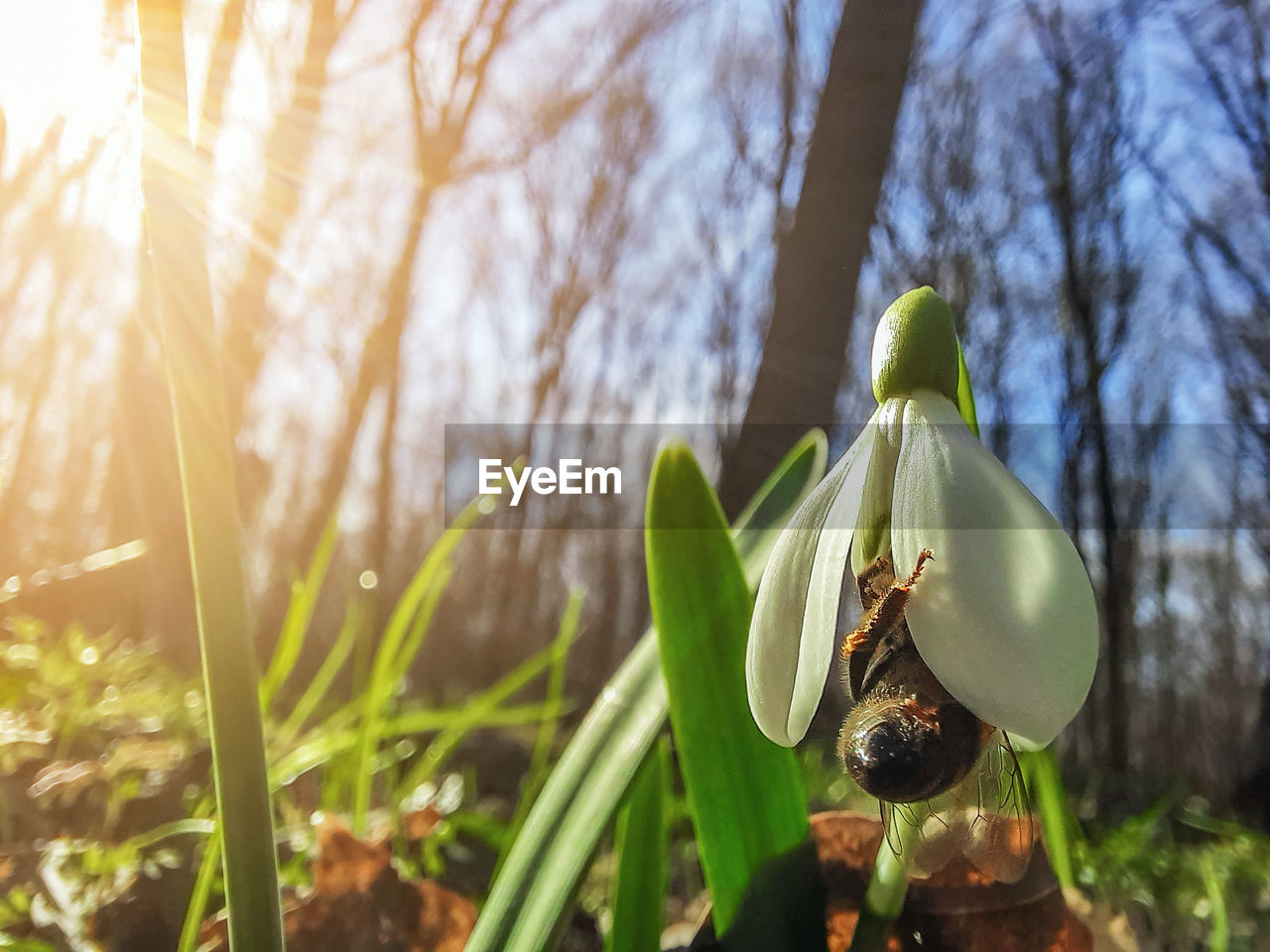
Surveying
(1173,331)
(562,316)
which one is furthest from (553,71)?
(1173,331)

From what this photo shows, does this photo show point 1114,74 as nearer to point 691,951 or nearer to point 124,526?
point 691,951

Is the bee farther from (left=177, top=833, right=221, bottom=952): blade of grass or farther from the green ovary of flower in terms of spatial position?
(left=177, top=833, right=221, bottom=952): blade of grass

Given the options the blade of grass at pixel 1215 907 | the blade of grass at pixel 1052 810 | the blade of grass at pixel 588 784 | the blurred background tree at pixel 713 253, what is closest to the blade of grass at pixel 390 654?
the blurred background tree at pixel 713 253

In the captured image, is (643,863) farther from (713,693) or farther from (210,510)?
(210,510)

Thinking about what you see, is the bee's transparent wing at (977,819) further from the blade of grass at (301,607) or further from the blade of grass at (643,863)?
the blade of grass at (301,607)

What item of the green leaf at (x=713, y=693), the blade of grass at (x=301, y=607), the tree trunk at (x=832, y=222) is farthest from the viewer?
the blade of grass at (x=301, y=607)

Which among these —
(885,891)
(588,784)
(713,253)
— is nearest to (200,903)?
(588,784)
